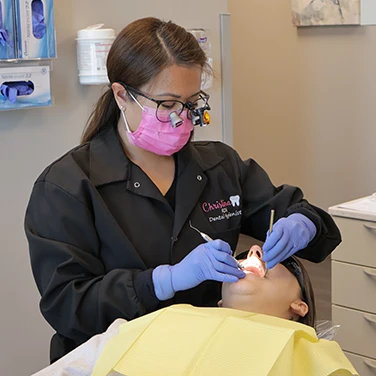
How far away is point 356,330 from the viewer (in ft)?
8.34

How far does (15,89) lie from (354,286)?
138 centimetres

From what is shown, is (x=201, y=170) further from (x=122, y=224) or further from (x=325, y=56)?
(x=325, y=56)

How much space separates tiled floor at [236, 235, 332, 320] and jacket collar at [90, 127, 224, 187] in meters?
1.90

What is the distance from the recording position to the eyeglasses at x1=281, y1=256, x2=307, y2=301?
163 cm

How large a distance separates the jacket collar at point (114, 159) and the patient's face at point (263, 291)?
0.29 meters

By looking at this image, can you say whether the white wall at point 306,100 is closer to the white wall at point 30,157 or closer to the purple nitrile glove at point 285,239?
the white wall at point 30,157

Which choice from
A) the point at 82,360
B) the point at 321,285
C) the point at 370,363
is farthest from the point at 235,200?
the point at 321,285

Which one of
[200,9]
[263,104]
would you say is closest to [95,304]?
[200,9]

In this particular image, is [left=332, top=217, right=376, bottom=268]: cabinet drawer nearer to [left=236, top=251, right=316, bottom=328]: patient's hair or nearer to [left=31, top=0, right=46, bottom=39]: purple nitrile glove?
[left=236, top=251, right=316, bottom=328]: patient's hair

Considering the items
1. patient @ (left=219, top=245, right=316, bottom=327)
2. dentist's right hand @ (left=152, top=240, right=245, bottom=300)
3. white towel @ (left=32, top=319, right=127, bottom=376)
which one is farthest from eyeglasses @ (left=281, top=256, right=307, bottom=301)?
white towel @ (left=32, top=319, right=127, bottom=376)

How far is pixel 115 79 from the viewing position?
165 cm

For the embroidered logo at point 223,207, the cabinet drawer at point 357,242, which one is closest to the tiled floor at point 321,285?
the cabinet drawer at point 357,242

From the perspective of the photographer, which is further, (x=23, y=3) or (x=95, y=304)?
(x=23, y=3)

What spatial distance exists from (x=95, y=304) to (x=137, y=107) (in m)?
0.48
